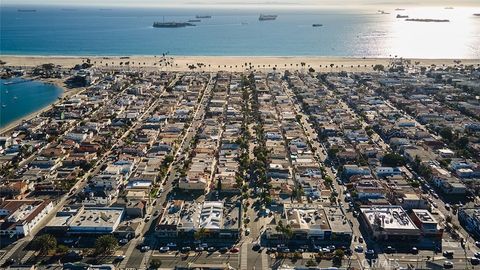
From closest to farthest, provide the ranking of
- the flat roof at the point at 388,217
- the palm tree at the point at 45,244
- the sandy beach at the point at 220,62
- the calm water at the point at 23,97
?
the palm tree at the point at 45,244
the flat roof at the point at 388,217
the calm water at the point at 23,97
the sandy beach at the point at 220,62

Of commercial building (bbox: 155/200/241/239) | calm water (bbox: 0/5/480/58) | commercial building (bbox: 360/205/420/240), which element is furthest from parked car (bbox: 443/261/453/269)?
calm water (bbox: 0/5/480/58)

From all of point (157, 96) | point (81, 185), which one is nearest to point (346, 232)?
point (81, 185)

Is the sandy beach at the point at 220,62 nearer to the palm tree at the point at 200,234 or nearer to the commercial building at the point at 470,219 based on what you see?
the commercial building at the point at 470,219

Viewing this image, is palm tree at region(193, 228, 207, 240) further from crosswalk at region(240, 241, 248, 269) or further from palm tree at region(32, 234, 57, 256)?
palm tree at region(32, 234, 57, 256)

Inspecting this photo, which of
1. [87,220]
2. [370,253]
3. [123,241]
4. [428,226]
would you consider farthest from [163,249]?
[428,226]

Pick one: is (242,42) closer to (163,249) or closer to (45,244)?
(163,249)

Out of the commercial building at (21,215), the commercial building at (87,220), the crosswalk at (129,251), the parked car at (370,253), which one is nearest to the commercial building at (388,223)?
the parked car at (370,253)
